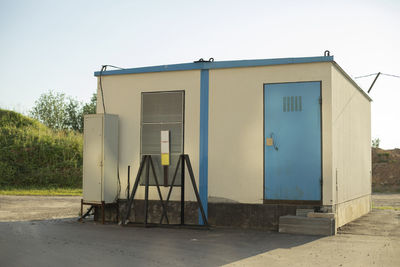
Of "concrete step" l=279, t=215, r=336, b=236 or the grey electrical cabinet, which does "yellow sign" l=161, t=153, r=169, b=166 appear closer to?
the grey electrical cabinet

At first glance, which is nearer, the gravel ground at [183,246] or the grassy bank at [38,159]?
the gravel ground at [183,246]

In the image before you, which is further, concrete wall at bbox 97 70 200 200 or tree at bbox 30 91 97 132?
tree at bbox 30 91 97 132

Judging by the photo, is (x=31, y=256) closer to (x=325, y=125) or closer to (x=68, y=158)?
(x=325, y=125)

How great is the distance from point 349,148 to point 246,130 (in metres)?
3.08

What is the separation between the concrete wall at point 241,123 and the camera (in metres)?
10.7

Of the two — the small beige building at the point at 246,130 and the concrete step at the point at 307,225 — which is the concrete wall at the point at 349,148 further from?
the concrete step at the point at 307,225

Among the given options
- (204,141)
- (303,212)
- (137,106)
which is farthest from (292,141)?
(137,106)

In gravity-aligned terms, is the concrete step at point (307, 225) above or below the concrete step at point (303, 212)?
below

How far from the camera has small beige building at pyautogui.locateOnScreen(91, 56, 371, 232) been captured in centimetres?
1048

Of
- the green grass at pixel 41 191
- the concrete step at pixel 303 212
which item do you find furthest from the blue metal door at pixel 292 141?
the green grass at pixel 41 191

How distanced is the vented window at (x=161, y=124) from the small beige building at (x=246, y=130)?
0.9 inches

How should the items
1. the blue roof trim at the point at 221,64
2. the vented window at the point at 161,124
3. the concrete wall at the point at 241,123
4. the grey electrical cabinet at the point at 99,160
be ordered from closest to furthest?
the blue roof trim at the point at 221,64
the concrete wall at the point at 241,123
the grey electrical cabinet at the point at 99,160
the vented window at the point at 161,124

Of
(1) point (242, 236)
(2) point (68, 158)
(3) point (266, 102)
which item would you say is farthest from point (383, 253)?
(2) point (68, 158)

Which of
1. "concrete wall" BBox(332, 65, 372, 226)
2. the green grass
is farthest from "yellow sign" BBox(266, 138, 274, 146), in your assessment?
the green grass
